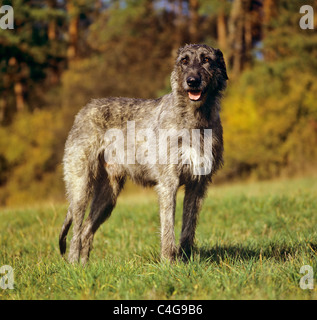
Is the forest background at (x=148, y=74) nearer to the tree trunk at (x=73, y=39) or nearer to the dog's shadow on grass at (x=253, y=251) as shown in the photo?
the tree trunk at (x=73, y=39)

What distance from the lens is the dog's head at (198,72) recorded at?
426cm

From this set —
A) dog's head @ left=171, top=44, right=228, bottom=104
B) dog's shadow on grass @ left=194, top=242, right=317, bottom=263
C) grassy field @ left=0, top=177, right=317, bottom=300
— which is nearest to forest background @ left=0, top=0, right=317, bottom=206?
grassy field @ left=0, top=177, right=317, bottom=300

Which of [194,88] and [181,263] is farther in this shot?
[194,88]

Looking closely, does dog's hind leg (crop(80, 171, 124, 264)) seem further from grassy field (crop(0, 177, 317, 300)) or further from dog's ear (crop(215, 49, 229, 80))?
dog's ear (crop(215, 49, 229, 80))

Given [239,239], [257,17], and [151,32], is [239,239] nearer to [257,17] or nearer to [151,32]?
[257,17]

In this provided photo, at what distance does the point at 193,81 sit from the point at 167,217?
153 cm

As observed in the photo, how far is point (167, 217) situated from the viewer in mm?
4398

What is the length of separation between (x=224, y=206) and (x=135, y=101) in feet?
11.3

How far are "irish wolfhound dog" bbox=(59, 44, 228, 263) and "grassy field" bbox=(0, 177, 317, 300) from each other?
0.50 m

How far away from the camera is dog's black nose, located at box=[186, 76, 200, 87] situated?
4184 millimetres

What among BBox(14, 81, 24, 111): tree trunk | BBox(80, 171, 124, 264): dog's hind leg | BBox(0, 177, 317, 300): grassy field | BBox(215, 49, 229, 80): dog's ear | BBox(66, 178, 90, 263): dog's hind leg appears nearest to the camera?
BBox(0, 177, 317, 300): grassy field

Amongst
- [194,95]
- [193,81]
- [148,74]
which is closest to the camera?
[193,81]

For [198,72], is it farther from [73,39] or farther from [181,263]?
[73,39]

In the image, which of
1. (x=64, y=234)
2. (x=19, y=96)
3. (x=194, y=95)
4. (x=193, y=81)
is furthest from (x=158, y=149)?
(x=19, y=96)
